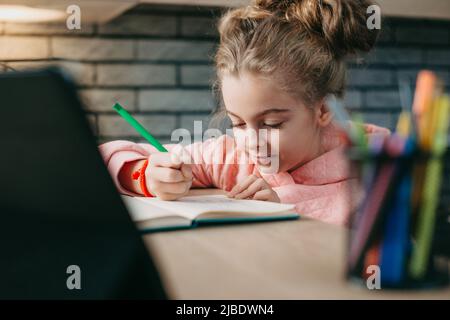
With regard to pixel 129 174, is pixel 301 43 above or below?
above

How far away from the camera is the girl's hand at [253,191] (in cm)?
77

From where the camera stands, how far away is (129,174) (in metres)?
0.89

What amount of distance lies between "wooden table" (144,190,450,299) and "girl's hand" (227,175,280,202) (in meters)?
0.19

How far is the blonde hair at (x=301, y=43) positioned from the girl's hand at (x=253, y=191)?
10.3 inches

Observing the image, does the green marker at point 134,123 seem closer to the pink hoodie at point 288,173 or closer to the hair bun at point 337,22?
the pink hoodie at point 288,173

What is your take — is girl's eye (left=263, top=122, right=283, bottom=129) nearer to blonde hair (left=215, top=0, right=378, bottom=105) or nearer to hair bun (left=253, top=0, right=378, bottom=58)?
blonde hair (left=215, top=0, right=378, bottom=105)

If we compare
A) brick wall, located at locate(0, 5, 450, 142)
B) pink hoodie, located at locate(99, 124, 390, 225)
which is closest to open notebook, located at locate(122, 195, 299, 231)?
pink hoodie, located at locate(99, 124, 390, 225)

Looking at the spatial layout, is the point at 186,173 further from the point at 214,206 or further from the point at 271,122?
the point at 271,122

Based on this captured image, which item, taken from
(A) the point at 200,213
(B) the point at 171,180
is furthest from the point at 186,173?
(A) the point at 200,213

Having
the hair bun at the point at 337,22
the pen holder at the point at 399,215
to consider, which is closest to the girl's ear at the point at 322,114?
the hair bun at the point at 337,22

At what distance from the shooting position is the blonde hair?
0.99 meters

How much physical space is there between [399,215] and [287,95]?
673 millimetres

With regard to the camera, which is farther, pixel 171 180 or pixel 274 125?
pixel 274 125

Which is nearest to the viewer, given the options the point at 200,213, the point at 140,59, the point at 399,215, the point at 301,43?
the point at 399,215
